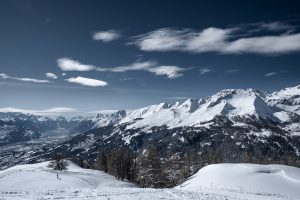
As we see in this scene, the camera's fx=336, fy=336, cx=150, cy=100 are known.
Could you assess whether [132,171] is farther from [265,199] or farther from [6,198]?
[6,198]

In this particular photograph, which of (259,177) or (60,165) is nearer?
(259,177)

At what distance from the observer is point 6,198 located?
32812mm

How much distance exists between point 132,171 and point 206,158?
28031 mm

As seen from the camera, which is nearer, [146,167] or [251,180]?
[251,180]

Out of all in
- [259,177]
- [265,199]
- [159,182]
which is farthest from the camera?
[159,182]

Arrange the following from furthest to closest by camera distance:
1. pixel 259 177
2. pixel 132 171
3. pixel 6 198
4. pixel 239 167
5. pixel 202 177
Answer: pixel 132 171 → pixel 239 167 → pixel 202 177 → pixel 259 177 → pixel 6 198

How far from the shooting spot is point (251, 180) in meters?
62.2

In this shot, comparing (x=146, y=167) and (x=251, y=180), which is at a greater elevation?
(x=251, y=180)

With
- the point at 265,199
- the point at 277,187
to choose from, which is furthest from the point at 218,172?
the point at 265,199

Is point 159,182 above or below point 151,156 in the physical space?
below

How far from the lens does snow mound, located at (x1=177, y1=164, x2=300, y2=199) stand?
56159 millimetres

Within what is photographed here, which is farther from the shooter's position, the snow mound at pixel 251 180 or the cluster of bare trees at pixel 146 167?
the cluster of bare trees at pixel 146 167

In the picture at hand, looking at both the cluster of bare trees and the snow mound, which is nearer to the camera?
the snow mound

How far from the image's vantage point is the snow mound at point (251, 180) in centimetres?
5616
